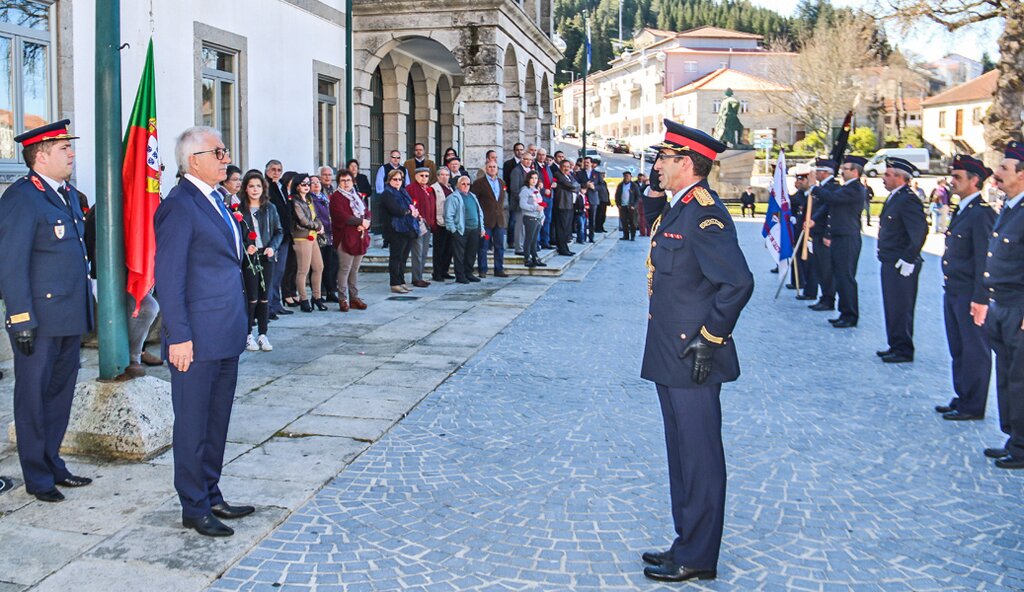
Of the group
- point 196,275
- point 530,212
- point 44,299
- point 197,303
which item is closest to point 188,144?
point 196,275

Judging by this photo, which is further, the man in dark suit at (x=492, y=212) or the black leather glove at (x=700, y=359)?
the man in dark suit at (x=492, y=212)

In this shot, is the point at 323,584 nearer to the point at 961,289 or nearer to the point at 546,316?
the point at 961,289

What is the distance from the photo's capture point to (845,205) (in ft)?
35.4

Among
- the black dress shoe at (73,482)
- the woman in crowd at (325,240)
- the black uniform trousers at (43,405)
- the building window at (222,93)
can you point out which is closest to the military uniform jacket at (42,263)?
the black uniform trousers at (43,405)

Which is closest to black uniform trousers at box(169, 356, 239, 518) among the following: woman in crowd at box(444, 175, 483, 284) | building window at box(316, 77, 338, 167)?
woman in crowd at box(444, 175, 483, 284)

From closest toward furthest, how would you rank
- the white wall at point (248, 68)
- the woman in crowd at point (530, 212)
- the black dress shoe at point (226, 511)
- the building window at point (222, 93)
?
1. the black dress shoe at point (226, 511)
2. the white wall at point (248, 68)
3. the building window at point (222, 93)
4. the woman in crowd at point (530, 212)

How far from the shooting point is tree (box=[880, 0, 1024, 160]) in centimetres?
2823

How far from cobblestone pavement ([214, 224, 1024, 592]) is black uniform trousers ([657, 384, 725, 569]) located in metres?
0.16

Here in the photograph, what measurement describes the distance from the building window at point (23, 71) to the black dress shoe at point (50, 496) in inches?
199

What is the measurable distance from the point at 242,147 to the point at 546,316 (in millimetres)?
5092

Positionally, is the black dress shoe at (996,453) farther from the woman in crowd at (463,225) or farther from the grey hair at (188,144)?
the woman in crowd at (463,225)

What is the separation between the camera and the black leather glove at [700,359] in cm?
383

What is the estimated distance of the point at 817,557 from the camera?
412 cm

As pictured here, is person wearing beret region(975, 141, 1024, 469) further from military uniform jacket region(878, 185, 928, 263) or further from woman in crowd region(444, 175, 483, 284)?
woman in crowd region(444, 175, 483, 284)
